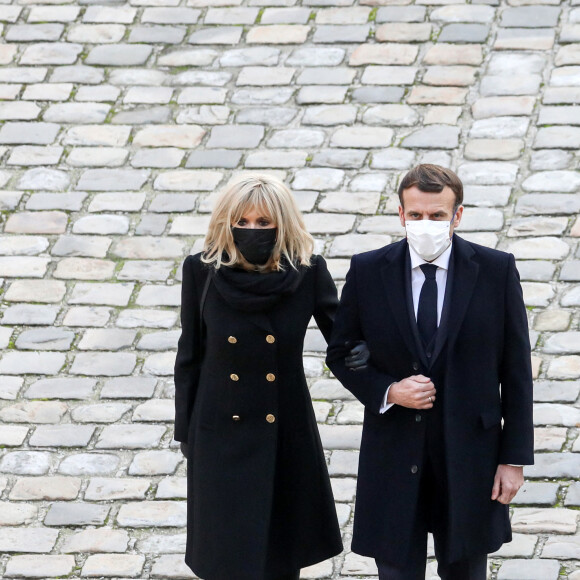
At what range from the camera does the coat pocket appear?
3875mm

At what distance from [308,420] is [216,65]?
16.0ft

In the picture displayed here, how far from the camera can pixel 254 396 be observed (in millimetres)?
4125

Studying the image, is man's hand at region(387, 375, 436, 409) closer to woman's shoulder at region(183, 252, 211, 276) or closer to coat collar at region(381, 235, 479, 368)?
coat collar at region(381, 235, 479, 368)

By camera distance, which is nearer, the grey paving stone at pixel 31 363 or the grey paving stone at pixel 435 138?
the grey paving stone at pixel 31 363

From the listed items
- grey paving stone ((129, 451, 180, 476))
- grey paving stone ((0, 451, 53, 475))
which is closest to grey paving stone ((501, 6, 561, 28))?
grey paving stone ((129, 451, 180, 476))

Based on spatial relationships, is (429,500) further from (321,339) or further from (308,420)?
(321,339)

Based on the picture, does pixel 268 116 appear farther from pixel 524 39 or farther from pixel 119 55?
pixel 524 39

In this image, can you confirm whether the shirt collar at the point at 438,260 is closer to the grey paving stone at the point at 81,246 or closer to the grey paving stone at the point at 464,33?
the grey paving stone at the point at 81,246

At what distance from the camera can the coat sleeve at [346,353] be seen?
392 centimetres

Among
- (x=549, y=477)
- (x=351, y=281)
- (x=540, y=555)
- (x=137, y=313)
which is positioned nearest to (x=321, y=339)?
(x=137, y=313)

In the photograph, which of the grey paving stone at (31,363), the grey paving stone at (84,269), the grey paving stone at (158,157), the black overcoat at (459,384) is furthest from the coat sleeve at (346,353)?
the grey paving stone at (158,157)

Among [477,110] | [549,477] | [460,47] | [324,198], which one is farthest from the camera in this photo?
[460,47]

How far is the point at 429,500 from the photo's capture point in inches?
157

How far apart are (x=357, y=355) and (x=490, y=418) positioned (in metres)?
0.48
